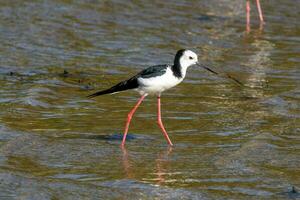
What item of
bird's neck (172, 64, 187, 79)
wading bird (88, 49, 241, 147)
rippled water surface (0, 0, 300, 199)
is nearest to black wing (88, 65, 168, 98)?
wading bird (88, 49, 241, 147)

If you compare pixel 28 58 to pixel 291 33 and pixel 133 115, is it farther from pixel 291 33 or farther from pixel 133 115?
pixel 291 33

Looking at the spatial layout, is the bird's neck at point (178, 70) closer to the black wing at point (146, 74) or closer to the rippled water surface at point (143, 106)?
the black wing at point (146, 74)

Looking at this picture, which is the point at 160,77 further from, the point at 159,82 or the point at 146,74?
the point at 146,74

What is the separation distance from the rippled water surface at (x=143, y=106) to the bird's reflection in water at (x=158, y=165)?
0.06ft

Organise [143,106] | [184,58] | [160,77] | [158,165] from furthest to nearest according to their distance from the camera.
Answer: [143,106] < [184,58] < [160,77] < [158,165]

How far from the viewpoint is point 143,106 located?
11.5 m

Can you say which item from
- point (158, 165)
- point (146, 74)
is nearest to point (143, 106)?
point (146, 74)

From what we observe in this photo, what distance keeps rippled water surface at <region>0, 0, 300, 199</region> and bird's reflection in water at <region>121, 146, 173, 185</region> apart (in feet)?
0.06

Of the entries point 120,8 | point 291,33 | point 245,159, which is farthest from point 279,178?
point 120,8

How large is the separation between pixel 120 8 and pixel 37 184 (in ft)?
37.3

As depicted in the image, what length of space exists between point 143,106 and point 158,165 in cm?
289

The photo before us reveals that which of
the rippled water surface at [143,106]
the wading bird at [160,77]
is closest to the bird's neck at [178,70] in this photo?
the wading bird at [160,77]

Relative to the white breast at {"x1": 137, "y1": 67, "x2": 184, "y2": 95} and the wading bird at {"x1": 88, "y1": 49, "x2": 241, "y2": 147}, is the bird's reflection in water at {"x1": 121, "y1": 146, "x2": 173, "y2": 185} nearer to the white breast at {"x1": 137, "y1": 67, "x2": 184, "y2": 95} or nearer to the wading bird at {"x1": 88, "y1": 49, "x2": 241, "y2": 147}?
the wading bird at {"x1": 88, "y1": 49, "x2": 241, "y2": 147}

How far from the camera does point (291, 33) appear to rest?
680 inches
